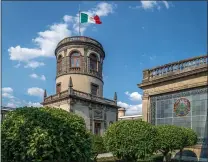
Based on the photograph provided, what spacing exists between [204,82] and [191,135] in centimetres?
359

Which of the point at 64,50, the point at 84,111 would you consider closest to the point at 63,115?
the point at 84,111

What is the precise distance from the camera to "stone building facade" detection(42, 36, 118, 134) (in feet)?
103

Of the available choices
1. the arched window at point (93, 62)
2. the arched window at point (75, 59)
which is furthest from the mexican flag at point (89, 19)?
the arched window at point (93, 62)

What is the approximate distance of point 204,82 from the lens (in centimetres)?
1648

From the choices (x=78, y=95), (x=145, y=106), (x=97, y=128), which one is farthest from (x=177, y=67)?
(x=97, y=128)

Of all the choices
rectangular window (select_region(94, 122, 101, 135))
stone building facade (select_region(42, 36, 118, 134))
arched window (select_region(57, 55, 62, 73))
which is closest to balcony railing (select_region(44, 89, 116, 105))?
stone building facade (select_region(42, 36, 118, 134))

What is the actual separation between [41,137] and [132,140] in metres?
5.78

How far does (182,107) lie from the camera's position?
696 inches

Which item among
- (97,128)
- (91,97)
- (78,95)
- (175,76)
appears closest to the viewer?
(175,76)

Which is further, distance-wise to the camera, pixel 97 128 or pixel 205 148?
pixel 97 128

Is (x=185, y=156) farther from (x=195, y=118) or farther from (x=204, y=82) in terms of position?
(x=204, y=82)

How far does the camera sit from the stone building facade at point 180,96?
16.5m

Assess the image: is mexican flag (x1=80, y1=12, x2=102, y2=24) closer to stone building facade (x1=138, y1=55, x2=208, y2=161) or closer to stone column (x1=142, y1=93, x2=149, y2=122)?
stone building facade (x1=138, y1=55, x2=208, y2=161)

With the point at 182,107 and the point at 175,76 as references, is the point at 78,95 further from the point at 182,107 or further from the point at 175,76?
the point at 182,107
